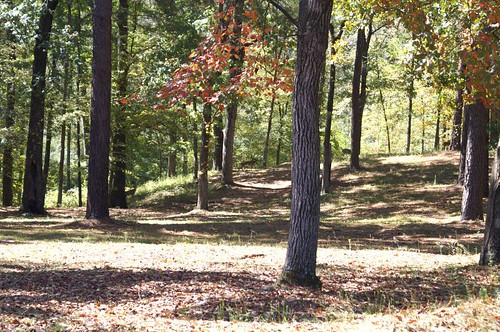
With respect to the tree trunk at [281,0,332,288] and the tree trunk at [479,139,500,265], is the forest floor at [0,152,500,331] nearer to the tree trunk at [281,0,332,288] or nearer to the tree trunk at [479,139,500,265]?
the tree trunk at [479,139,500,265]

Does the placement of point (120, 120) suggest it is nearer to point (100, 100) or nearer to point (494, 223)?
point (100, 100)

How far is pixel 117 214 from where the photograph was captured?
20500 millimetres

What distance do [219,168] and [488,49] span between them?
2772cm

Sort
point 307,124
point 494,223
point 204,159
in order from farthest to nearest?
point 204,159
point 494,223
point 307,124

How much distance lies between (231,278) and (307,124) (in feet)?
8.46

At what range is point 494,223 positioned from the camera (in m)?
8.18

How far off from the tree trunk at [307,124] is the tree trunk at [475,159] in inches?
401

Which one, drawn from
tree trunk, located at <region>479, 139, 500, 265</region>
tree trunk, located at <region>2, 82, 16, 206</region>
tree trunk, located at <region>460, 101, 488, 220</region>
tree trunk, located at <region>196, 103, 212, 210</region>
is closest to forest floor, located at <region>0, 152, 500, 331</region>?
tree trunk, located at <region>479, 139, 500, 265</region>

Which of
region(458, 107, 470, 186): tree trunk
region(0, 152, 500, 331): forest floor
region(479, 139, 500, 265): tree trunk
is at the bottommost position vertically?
region(0, 152, 500, 331): forest floor

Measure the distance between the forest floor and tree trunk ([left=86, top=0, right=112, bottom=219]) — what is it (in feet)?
4.28

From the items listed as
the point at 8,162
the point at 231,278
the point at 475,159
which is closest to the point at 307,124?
the point at 231,278

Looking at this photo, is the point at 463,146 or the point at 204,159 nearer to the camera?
the point at 204,159

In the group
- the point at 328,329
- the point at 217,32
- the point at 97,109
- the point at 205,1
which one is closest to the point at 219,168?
the point at 205,1

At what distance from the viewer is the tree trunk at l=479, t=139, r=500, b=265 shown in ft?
26.6
